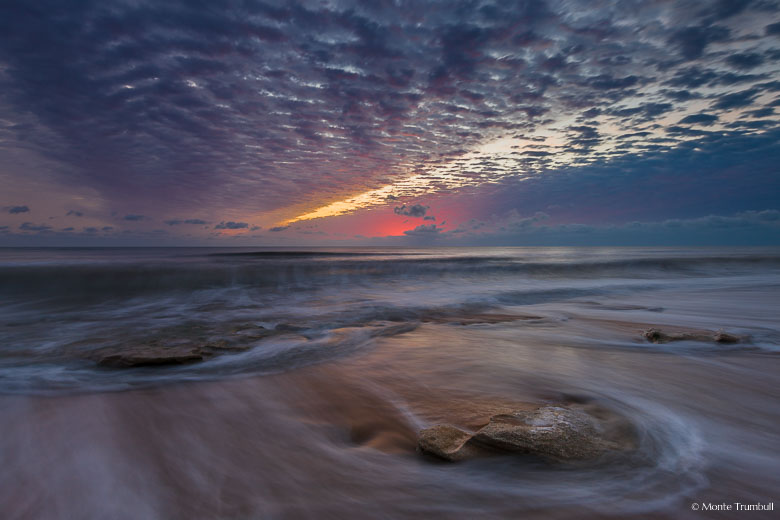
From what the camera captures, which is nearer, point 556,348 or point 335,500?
point 335,500

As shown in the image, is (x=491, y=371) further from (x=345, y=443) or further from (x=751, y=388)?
(x=751, y=388)

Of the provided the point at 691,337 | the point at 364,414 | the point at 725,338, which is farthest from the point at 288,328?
the point at 725,338

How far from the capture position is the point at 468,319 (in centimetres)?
862

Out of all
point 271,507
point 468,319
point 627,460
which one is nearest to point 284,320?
point 468,319

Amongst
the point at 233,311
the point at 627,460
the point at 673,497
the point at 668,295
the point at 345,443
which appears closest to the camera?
the point at 673,497

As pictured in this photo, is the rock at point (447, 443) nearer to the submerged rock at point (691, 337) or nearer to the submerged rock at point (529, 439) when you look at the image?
the submerged rock at point (529, 439)

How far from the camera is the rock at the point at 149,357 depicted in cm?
480

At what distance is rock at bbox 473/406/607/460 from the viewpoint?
97.4 inches

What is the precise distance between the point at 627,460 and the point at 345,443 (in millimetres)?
2132

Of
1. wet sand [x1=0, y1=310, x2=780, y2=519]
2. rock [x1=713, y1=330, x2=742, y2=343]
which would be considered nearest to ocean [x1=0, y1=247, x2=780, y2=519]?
wet sand [x1=0, y1=310, x2=780, y2=519]

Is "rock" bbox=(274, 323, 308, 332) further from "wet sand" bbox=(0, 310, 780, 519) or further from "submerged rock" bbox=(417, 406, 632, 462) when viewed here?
"submerged rock" bbox=(417, 406, 632, 462)

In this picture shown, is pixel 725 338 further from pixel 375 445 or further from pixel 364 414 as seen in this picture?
pixel 375 445

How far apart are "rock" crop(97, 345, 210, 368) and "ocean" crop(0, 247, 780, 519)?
0.07m

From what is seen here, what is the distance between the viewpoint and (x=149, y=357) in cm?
486
